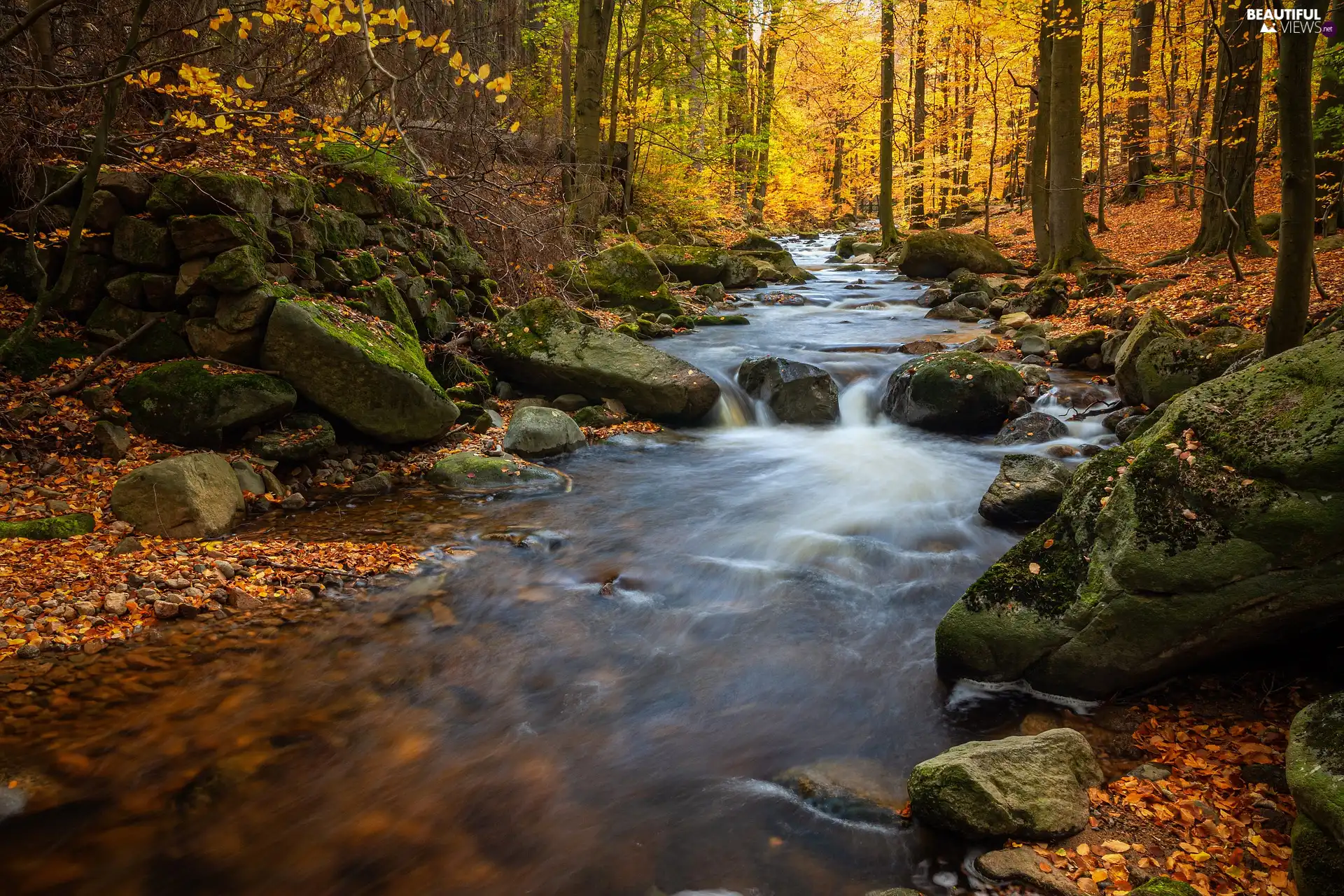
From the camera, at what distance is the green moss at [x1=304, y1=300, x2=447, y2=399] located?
737 cm

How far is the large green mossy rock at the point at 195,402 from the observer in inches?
262

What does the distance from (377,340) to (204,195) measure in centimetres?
198

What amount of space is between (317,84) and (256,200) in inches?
99.1

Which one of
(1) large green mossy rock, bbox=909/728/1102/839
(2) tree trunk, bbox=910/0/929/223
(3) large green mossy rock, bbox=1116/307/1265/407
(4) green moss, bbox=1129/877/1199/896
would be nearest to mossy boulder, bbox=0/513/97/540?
(1) large green mossy rock, bbox=909/728/1102/839

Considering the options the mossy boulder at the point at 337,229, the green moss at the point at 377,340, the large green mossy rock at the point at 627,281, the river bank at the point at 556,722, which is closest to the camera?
the river bank at the point at 556,722

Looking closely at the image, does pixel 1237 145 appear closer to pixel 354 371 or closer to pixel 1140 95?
pixel 1140 95

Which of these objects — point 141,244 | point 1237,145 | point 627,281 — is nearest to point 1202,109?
point 1237,145

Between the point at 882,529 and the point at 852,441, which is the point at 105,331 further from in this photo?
the point at 852,441

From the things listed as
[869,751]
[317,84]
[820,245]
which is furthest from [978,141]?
[869,751]

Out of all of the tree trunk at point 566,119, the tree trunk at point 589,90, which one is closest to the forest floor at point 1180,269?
the tree trunk at point 589,90

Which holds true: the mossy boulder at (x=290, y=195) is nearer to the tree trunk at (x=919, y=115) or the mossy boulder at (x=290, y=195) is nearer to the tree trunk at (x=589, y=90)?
the tree trunk at (x=589, y=90)

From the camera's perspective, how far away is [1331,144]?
12.0 meters

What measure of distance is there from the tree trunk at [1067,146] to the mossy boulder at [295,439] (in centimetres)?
1321

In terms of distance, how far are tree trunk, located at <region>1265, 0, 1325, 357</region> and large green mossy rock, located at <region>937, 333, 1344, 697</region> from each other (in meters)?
1.87
